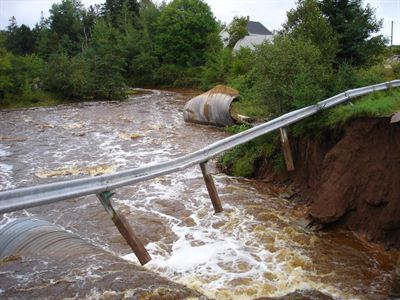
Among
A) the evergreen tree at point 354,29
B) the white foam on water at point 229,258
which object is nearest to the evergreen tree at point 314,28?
the evergreen tree at point 354,29

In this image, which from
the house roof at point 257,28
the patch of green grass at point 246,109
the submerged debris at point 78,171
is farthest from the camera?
the house roof at point 257,28

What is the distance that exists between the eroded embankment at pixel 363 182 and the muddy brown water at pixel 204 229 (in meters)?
0.40

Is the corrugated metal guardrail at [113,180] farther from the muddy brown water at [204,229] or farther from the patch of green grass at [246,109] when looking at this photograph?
the patch of green grass at [246,109]

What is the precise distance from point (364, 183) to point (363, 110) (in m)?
1.74

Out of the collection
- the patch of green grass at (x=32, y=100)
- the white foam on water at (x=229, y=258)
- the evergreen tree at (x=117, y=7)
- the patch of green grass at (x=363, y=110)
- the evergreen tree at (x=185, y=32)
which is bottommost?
the white foam on water at (x=229, y=258)

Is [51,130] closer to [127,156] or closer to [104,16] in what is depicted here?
[127,156]

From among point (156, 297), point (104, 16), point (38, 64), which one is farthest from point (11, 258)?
point (104, 16)

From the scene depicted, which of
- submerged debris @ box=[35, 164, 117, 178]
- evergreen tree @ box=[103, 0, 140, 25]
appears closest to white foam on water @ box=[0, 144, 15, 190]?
submerged debris @ box=[35, 164, 117, 178]

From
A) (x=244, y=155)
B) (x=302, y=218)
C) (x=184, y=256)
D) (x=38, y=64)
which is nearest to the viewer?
(x=184, y=256)

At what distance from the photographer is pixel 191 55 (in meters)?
46.9

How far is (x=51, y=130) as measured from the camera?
827 inches

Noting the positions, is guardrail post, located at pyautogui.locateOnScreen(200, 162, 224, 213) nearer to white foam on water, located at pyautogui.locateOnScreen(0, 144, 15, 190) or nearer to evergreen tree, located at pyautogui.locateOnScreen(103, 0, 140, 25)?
white foam on water, located at pyautogui.locateOnScreen(0, 144, 15, 190)

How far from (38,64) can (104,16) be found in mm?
33964

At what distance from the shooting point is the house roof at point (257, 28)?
5927 centimetres
